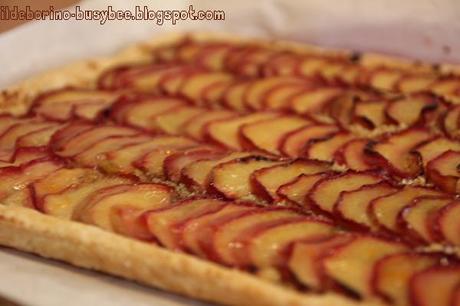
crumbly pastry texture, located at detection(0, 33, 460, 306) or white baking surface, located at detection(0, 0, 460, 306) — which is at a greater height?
white baking surface, located at detection(0, 0, 460, 306)

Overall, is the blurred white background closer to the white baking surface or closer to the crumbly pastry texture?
the white baking surface

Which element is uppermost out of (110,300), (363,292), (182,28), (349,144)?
(182,28)

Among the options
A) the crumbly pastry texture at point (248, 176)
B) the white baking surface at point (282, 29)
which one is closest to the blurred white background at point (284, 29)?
the white baking surface at point (282, 29)

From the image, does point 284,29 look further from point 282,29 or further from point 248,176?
point 248,176

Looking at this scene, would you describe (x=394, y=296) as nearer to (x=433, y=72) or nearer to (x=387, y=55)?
(x=433, y=72)

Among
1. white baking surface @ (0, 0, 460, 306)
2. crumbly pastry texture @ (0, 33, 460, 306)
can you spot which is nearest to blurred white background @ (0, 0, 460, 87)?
white baking surface @ (0, 0, 460, 306)

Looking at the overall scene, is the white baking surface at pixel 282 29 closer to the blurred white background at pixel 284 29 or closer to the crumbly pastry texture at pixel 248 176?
the blurred white background at pixel 284 29

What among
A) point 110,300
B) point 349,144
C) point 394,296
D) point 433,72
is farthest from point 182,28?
point 394,296
